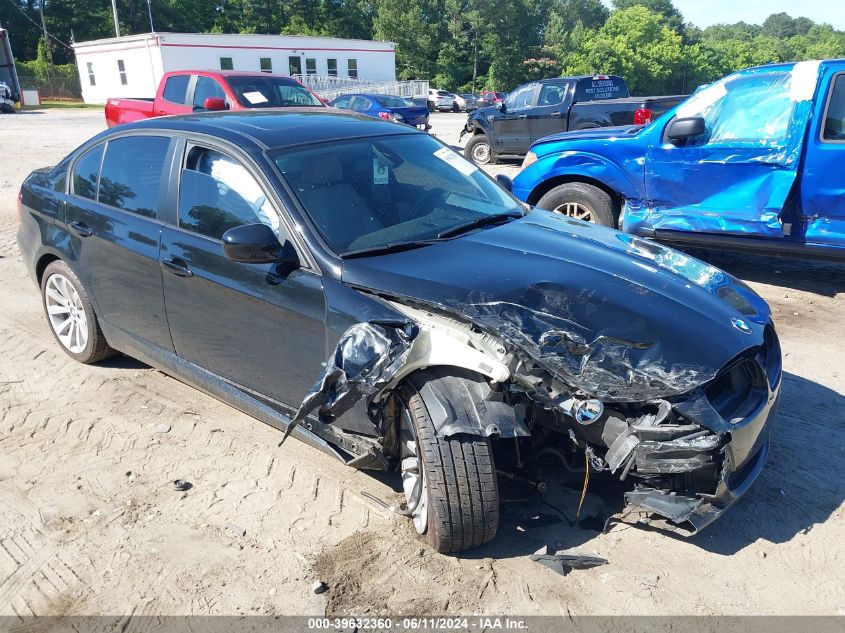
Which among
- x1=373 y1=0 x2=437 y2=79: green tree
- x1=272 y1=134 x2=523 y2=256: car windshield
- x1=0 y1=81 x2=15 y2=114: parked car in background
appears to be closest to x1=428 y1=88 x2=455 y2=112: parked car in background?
x1=373 y1=0 x2=437 y2=79: green tree

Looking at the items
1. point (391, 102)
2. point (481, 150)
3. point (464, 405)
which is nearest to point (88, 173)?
point (464, 405)

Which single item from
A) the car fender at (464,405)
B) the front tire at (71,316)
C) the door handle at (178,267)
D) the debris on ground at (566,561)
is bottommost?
the debris on ground at (566,561)

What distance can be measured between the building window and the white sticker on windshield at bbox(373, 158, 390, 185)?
44158 millimetres

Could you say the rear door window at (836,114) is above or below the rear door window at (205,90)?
above

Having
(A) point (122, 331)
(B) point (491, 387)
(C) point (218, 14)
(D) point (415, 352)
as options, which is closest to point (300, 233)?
(D) point (415, 352)

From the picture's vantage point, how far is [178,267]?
150 inches

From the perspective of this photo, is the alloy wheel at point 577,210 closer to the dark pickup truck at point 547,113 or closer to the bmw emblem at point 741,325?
the bmw emblem at point 741,325

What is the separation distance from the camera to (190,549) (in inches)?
124

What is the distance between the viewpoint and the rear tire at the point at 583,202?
688 cm

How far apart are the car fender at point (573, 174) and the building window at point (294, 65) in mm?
41139

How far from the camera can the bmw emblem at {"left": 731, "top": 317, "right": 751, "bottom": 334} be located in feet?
10.2

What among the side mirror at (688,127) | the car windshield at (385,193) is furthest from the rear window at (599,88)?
the car windshield at (385,193)

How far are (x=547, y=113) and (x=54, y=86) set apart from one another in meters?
51.2

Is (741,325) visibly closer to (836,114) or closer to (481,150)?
(836,114)
